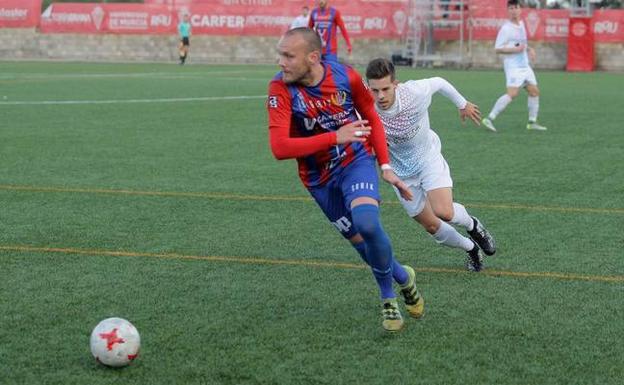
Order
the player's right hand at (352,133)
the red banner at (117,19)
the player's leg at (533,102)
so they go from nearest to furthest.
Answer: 1. the player's right hand at (352,133)
2. the player's leg at (533,102)
3. the red banner at (117,19)

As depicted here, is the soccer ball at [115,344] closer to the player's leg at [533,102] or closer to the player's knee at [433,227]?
the player's knee at [433,227]

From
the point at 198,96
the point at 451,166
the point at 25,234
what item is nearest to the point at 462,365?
the point at 25,234

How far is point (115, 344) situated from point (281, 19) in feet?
127

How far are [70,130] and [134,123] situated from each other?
1.45 m

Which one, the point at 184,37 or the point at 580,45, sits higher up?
the point at 184,37

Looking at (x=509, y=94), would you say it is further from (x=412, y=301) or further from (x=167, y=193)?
(x=412, y=301)

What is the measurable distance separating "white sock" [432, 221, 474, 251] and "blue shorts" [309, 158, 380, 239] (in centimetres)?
141

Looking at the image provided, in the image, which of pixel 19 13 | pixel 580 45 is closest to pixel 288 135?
pixel 580 45

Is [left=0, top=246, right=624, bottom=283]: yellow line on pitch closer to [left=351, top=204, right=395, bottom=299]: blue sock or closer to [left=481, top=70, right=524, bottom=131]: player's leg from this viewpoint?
[left=351, top=204, right=395, bottom=299]: blue sock

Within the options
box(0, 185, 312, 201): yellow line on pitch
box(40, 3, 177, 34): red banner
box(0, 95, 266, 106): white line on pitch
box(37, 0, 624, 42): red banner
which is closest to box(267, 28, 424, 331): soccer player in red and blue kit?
box(0, 185, 312, 201): yellow line on pitch

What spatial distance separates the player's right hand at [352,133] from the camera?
19.8 ft

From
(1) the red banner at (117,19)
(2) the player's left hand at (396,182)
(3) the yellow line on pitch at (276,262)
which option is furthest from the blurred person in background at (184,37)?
(2) the player's left hand at (396,182)

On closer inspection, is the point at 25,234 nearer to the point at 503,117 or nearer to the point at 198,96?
the point at 503,117

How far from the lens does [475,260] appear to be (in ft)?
25.3
